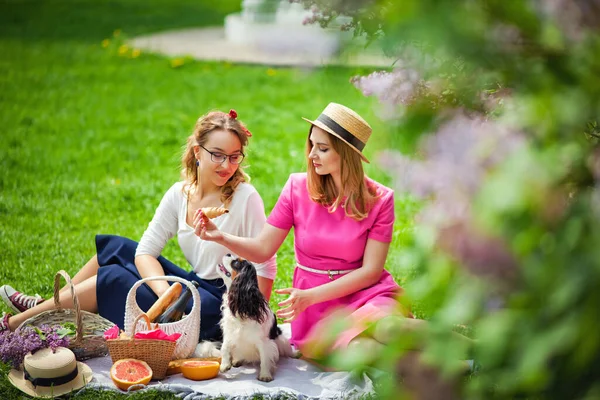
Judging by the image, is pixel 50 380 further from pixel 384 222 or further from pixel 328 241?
pixel 384 222

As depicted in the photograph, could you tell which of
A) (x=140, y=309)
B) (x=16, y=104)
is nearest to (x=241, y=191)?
(x=140, y=309)

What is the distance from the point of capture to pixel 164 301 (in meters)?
3.63

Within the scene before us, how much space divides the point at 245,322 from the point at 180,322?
31cm

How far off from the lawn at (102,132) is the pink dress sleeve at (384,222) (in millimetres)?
244

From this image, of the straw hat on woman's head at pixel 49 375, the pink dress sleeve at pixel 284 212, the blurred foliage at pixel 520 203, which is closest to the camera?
the blurred foliage at pixel 520 203

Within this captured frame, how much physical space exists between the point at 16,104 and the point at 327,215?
224 inches

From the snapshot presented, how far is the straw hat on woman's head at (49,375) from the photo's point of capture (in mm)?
3211

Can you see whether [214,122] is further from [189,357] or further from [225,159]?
[189,357]

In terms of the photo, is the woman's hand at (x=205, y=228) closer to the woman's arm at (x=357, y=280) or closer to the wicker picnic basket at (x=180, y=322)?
the wicker picnic basket at (x=180, y=322)

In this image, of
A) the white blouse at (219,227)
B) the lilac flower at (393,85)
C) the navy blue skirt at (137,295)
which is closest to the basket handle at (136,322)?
the navy blue skirt at (137,295)

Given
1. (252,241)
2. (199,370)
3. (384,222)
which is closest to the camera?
(199,370)

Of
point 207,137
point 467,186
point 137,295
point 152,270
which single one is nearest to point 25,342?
point 137,295

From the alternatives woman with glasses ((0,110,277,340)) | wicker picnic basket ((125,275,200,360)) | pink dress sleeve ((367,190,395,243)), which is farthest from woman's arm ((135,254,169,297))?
pink dress sleeve ((367,190,395,243))

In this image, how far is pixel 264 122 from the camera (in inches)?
328
